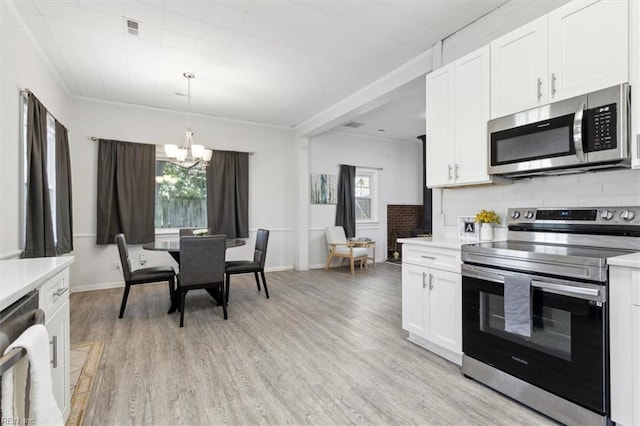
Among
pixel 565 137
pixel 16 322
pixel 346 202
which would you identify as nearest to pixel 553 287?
pixel 565 137

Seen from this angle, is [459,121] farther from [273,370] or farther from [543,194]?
[273,370]

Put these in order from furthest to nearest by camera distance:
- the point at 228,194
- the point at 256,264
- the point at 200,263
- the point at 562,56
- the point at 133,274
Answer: the point at 228,194, the point at 256,264, the point at 133,274, the point at 200,263, the point at 562,56

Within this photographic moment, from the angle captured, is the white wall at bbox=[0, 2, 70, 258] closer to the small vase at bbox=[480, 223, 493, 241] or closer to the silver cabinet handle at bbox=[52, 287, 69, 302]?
the silver cabinet handle at bbox=[52, 287, 69, 302]

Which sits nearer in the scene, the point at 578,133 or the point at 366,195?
the point at 578,133

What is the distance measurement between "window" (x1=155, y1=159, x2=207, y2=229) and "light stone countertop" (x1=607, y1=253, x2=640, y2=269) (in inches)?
208

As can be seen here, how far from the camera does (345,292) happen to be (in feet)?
14.9

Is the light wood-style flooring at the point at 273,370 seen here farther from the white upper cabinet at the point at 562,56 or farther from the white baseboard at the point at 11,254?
the white upper cabinet at the point at 562,56

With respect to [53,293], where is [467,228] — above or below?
above

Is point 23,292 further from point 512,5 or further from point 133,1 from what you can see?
point 512,5

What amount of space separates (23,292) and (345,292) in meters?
3.79

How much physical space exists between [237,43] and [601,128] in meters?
3.05

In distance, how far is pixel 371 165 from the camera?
23.5ft

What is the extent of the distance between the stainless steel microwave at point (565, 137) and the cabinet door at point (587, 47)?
8 centimetres

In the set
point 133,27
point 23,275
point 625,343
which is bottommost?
point 625,343
